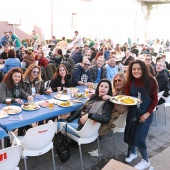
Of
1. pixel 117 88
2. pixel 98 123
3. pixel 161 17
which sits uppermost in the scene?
pixel 161 17

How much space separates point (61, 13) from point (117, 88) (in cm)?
1354

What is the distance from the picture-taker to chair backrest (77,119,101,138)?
8.46 ft

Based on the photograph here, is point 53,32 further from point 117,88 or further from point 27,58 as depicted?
point 117,88

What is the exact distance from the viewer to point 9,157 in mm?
1854

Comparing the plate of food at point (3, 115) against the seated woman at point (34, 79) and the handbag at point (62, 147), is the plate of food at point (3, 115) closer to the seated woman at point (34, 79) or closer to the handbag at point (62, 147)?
the handbag at point (62, 147)

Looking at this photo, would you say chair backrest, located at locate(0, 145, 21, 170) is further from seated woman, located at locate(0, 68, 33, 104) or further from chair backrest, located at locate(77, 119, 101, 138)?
seated woman, located at locate(0, 68, 33, 104)

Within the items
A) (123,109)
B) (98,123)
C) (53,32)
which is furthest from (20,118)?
(53,32)

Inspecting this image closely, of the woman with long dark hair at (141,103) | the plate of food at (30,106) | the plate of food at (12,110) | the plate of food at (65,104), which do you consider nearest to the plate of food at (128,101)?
the woman with long dark hair at (141,103)

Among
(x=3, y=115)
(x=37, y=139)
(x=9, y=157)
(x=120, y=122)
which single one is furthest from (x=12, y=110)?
(x=120, y=122)

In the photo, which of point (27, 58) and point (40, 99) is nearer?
point (40, 99)

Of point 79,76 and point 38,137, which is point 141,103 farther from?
point 79,76

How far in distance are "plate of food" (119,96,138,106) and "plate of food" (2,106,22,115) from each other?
138 centimetres

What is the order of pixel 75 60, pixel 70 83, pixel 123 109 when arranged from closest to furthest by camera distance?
pixel 123 109 → pixel 70 83 → pixel 75 60

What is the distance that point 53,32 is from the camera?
50.7 feet
